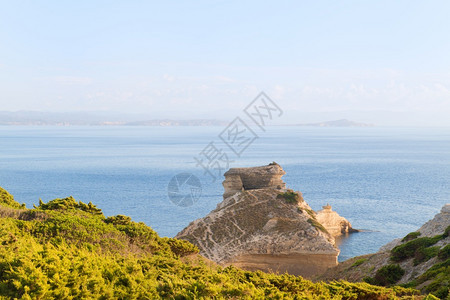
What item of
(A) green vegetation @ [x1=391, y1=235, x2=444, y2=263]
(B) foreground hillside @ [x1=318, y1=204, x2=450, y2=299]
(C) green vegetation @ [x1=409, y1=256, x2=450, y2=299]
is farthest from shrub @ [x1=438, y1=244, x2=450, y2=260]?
(A) green vegetation @ [x1=391, y1=235, x2=444, y2=263]

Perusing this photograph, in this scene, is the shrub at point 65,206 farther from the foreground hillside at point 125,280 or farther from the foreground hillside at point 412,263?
the foreground hillside at point 412,263

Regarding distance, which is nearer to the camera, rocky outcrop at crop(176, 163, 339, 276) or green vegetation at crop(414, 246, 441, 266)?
green vegetation at crop(414, 246, 441, 266)

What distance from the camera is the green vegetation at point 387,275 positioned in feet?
64.3

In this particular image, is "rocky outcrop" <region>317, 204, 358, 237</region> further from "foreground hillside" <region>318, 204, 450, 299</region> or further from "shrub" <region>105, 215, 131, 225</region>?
"shrub" <region>105, 215, 131, 225</region>

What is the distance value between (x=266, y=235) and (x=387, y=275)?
13.3 m

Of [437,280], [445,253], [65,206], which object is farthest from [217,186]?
[437,280]

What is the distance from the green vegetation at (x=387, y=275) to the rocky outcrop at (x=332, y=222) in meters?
26.8

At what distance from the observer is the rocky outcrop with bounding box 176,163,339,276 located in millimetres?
30500

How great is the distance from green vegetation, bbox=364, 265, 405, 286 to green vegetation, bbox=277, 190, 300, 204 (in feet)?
52.7

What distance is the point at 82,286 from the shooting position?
31.4ft

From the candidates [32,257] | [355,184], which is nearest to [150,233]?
[32,257]

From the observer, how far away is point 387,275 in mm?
19812

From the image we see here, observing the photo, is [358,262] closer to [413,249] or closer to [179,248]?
[413,249]

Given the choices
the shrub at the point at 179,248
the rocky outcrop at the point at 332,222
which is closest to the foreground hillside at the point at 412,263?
the shrub at the point at 179,248
